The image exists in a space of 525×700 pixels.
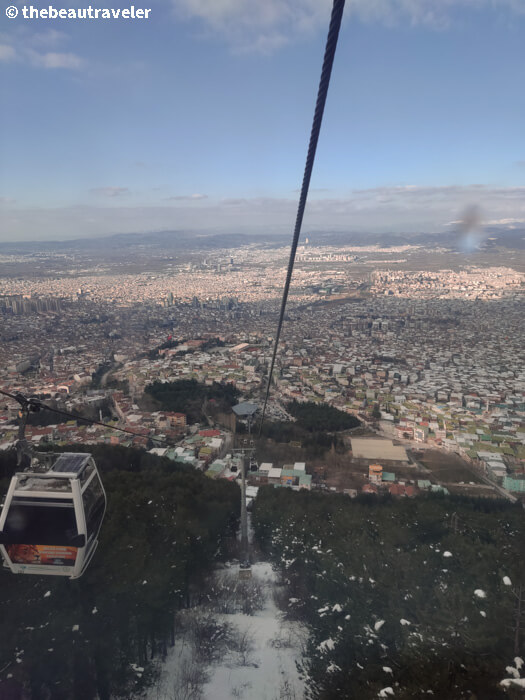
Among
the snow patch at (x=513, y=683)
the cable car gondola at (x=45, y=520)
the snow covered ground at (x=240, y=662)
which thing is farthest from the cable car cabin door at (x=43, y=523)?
the snow patch at (x=513, y=683)

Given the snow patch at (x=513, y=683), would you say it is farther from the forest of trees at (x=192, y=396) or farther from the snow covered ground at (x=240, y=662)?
the forest of trees at (x=192, y=396)

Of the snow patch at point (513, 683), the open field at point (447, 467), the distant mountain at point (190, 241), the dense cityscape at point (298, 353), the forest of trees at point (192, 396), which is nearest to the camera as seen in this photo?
the snow patch at point (513, 683)

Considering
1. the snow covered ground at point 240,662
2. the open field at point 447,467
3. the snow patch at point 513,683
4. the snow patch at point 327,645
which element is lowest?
the open field at point 447,467

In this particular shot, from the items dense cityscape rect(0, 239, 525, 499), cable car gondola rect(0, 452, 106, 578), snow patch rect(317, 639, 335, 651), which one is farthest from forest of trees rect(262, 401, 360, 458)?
cable car gondola rect(0, 452, 106, 578)

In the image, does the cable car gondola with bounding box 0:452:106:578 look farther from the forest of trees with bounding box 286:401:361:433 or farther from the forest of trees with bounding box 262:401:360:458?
the forest of trees with bounding box 286:401:361:433

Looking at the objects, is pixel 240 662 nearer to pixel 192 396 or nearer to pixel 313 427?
pixel 313 427

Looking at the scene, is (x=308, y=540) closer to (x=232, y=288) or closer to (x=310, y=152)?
(x=310, y=152)

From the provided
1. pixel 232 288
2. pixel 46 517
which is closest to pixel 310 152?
pixel 46 517
